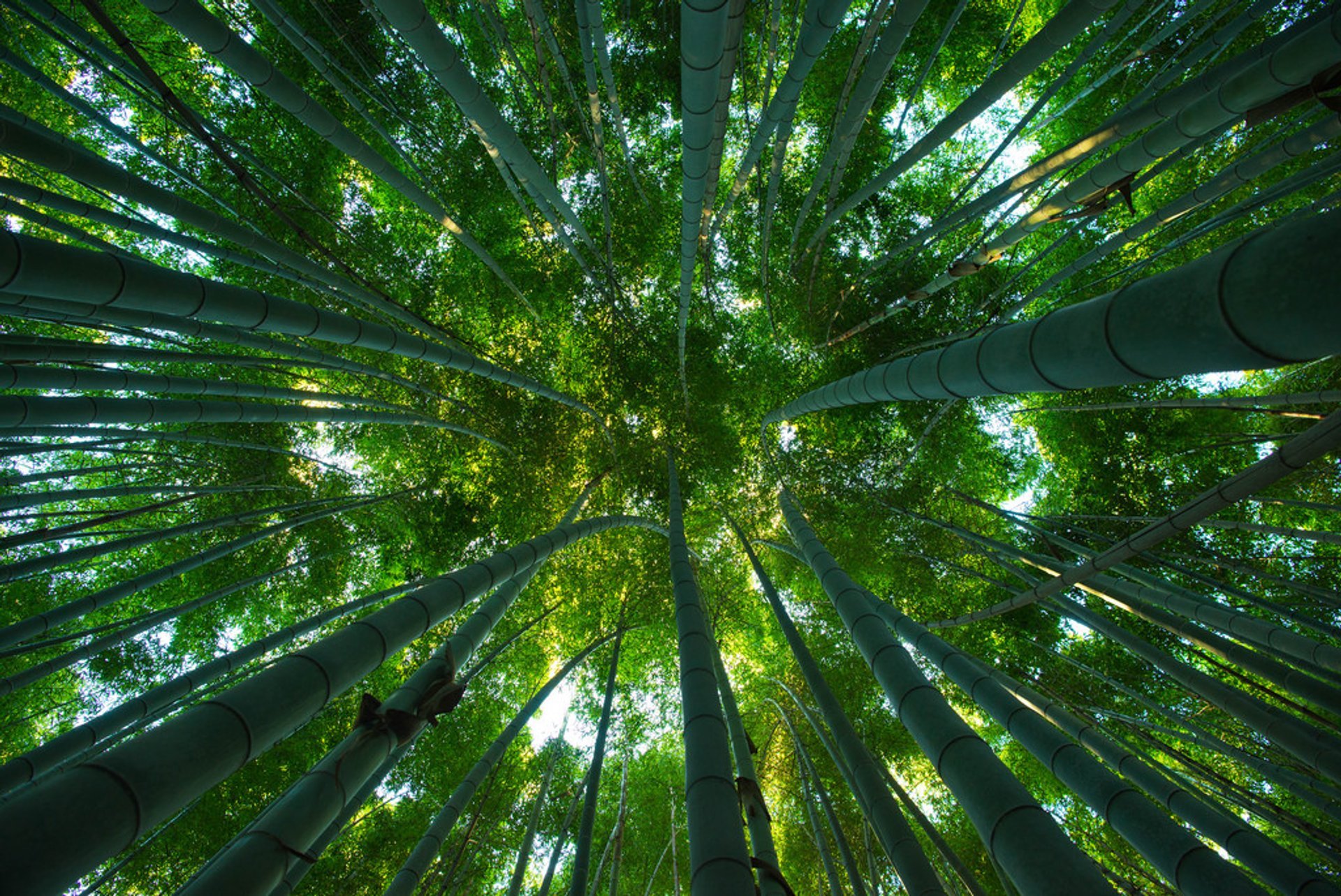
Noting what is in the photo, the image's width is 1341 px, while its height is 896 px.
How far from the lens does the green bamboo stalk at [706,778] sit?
167 cm

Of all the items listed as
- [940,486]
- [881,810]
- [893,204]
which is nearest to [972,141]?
[893,204]

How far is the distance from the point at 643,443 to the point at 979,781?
22.1ft

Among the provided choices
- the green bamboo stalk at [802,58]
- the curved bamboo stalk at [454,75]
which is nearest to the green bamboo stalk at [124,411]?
the curved bamboo stalk at [454,75]

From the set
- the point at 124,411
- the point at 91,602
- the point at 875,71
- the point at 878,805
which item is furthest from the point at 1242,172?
the point at 91,602

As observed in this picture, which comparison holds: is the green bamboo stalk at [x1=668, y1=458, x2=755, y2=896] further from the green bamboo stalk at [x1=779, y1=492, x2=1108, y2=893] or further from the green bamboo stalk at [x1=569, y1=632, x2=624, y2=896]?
the green bamboo stalk at [x1=779, y1=492, x2=1108, y2=893]

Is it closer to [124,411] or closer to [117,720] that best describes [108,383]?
[124,411]

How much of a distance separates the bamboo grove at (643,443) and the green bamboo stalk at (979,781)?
500mm

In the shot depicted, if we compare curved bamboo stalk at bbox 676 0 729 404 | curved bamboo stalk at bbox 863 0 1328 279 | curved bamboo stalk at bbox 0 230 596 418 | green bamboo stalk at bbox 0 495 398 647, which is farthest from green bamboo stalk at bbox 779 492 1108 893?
green bamboo stalk at bbox 0 495 398 647

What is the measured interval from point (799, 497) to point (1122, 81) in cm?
704

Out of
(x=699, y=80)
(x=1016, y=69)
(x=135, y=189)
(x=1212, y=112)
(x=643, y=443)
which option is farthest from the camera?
(x=643, y=443)

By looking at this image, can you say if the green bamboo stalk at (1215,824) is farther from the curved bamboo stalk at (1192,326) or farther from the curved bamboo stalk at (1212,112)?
the curved bamboo stalk at (1212,112)

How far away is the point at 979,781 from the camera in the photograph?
1.73 m

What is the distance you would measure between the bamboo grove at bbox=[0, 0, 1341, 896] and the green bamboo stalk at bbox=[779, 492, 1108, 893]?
500 millimetres

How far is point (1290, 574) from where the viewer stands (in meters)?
6.40
